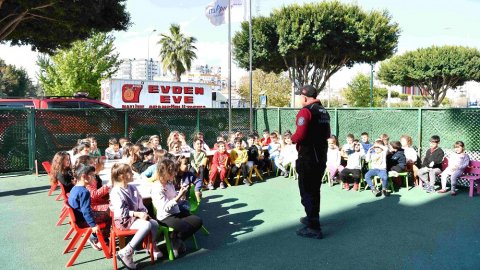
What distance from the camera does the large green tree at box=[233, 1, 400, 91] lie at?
857 inches

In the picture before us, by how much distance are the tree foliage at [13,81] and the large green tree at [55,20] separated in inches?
2083

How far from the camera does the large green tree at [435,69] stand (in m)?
34.4

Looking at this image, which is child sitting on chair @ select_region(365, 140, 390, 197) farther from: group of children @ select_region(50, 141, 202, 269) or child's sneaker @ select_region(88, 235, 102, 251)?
child's sneaker @ select_region(88, 235, 102, 251)

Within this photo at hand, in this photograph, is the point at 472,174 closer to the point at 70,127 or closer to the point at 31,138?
the point at 70,127

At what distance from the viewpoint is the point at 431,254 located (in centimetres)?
499

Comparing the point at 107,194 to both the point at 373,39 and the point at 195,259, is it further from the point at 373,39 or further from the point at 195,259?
the point at 373,39

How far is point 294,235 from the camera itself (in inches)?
227

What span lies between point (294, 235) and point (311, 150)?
4.23 feet

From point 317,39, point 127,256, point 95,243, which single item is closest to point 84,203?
point 127,256

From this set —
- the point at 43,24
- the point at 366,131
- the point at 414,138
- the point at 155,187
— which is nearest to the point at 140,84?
the point at 43,24

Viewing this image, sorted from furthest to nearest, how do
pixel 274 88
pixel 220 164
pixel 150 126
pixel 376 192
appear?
pixel 274 88
pixel 150 126
pixel 220 164
pixel 376 192

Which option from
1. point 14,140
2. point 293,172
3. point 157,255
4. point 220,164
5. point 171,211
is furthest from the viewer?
point 14,140

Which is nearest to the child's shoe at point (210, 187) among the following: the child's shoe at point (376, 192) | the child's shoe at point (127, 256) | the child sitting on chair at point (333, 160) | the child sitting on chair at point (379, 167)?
the child sitting on chair at point (333, 160)

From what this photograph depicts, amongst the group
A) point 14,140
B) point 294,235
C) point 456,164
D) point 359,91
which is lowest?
point 294,235
